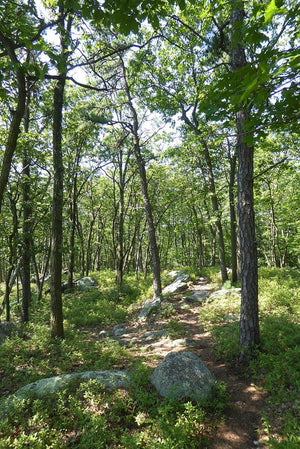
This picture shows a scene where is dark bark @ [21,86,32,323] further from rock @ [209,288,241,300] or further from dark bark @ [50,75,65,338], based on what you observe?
rock @ [209,288,241,300]

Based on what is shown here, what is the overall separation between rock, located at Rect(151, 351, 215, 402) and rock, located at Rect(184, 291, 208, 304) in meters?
5.86

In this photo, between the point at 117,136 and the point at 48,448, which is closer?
the point at 48,448

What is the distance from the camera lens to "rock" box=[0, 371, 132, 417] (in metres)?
4.23

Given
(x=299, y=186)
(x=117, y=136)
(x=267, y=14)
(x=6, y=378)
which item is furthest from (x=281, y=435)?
(x=299, y=186)

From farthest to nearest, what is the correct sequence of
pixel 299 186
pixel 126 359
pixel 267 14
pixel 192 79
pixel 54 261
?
pixel 299 186, pixel 192 79, pixel 54 261, pixel 126 359, pixel 267 14

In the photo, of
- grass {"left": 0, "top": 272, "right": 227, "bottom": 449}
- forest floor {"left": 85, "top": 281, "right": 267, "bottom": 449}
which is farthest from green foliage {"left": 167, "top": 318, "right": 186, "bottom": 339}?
grass {"left": 0, "top": 272, "right": 227, "bottom": 449}

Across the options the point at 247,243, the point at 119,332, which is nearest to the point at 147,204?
the point at 119,332

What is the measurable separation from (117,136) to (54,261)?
10495 mm

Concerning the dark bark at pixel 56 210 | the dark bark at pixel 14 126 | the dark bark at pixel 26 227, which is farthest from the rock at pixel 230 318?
the dark bark at pixel 26 227

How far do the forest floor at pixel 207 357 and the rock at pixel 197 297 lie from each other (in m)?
0.33

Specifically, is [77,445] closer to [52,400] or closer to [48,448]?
[48,448]

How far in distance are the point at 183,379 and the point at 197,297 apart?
676 cm

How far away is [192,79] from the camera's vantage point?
10.6 meters

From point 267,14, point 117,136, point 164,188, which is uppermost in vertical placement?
point 117,136
